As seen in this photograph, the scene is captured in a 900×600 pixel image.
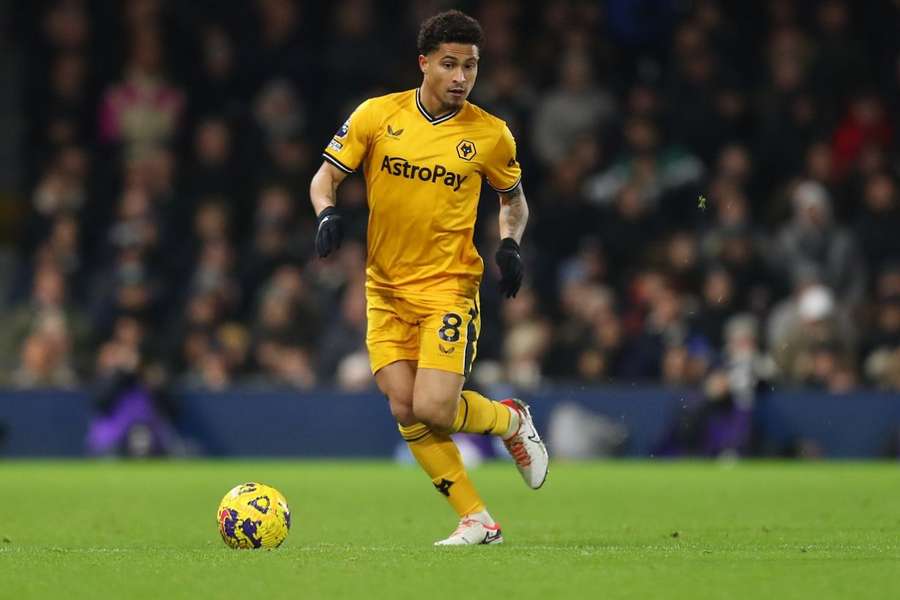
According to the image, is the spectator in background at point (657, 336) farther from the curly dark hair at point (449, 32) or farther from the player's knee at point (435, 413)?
the curly dark hair at point (449, 32)

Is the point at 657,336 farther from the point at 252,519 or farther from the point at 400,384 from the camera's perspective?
the point at 252,519

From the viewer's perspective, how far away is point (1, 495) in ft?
40.3

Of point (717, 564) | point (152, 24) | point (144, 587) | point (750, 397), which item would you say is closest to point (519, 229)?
point (717, 564)

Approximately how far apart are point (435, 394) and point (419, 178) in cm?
104

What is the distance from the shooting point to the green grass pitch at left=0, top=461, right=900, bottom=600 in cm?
670

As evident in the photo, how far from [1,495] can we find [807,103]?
9.24m

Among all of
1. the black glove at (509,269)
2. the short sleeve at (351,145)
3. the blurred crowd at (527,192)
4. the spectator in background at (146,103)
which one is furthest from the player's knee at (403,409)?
the spectator in background at (146,103)

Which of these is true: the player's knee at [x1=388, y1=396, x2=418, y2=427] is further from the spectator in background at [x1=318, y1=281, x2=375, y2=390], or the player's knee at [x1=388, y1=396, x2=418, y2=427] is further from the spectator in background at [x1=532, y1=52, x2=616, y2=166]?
the spectator in background at [x1=532, y1=52, x2=616, y2=166]

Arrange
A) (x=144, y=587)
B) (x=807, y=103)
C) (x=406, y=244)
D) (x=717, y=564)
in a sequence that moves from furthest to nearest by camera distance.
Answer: (x=807, y=103)
(x=406, y=244)
(x=717, y=564)
(x=144, y=587)

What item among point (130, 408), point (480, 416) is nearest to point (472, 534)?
point (480, 416)

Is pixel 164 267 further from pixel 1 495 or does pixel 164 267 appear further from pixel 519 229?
pixel 519 229

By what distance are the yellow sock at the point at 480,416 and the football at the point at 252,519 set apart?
3.28 feet

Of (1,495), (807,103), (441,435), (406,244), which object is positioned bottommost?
(1,495)

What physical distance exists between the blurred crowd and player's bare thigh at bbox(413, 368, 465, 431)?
7.96 m
